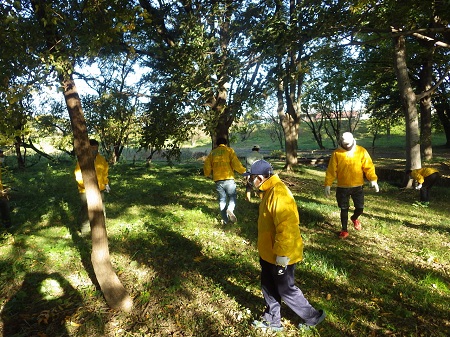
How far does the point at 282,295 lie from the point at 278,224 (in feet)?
2.94

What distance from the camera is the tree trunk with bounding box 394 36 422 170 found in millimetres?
10609

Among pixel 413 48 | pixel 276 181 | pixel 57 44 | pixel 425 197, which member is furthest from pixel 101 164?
pixel 413 48

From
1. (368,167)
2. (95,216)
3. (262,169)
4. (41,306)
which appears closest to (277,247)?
(262,169)

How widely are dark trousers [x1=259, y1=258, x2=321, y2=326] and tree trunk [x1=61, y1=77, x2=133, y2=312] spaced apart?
204 centimetres

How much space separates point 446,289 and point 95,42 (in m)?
6.13

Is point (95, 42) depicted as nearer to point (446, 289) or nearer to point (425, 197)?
A: point (446, 289)

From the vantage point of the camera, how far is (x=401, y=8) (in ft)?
24.5

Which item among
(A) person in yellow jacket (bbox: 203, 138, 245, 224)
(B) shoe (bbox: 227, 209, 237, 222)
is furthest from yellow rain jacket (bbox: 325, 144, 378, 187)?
(B) shoe (bbox: 227, 209, 237, 222)

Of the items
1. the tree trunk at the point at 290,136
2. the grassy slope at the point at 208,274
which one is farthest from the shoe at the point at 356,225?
the tree trunk at the point at 290,136

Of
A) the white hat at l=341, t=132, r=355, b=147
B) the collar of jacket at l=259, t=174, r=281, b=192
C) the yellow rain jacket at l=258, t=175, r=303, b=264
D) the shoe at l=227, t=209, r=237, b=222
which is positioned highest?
the white hat at l=341, t=132, r=355, b=147

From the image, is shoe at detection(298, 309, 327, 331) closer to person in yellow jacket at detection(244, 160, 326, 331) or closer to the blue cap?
person in yellow jacket at detection(244, 160, 326, 331)

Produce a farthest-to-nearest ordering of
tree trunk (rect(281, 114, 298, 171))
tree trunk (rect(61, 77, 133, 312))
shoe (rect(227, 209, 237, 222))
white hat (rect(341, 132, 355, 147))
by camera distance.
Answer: tree trunk (rect(281, 114, 298, 171))
shoe (rect(227, 209, 237, 222))
white hat (rect(341, 132, 355, 147))
tree trunk (rect(61, 77, 133, 312))

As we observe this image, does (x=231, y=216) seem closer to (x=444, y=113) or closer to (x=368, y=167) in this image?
(x=368, y=167)

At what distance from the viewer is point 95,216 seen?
4.08 metres
